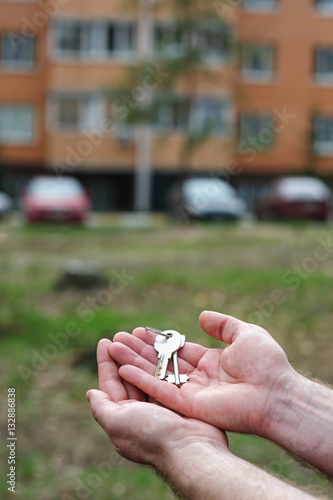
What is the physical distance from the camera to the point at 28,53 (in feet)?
120

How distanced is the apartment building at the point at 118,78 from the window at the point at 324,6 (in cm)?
4

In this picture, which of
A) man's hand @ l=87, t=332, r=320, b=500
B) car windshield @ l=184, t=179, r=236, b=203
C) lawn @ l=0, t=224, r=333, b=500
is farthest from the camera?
car windshield @ l=184, t=179, r=236, b=203

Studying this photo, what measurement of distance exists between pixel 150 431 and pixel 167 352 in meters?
0.46

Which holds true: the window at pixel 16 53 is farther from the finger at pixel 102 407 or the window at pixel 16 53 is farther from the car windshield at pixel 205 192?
the finger at pixel 102 407

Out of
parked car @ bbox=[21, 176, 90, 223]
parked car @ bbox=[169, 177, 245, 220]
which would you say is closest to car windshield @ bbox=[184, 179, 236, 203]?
parked car @ bbox=[169, 177, 245, 220]

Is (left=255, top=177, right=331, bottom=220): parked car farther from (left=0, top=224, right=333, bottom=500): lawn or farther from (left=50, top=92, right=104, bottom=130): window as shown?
(left=50, top=92, right=104, bottom=130): window

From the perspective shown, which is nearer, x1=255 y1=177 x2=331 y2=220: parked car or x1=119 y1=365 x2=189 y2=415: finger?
x1=119 y1=365 x2=189 y2=415: finger

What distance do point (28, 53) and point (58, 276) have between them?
28139mm

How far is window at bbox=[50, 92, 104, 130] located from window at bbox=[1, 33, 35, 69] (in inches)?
107

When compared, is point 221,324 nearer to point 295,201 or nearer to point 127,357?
point 127,357

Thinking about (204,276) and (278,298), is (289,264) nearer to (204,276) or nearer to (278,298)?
(204,276)

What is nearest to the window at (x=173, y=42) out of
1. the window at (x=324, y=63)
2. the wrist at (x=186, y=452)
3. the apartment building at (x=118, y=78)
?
the apartment building at (x=118, y=78)

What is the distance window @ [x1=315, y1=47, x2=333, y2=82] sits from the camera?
3694cm

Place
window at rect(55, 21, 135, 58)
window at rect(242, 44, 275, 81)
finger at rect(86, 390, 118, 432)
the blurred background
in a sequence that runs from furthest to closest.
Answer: window at rect(242, 44, 275, 81)
window at rect(55, 21, 135, 58)
the blurred background
finger at rect(86, 390, 118, 432)
